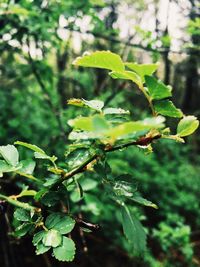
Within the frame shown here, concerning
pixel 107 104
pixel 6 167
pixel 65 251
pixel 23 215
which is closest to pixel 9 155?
pixel 6 167

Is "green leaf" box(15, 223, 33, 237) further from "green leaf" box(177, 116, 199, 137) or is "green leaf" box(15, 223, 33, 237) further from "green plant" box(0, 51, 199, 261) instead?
"green leaf" box(177, 116, 199, 137)

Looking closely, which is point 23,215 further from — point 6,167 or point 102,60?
point 102,60

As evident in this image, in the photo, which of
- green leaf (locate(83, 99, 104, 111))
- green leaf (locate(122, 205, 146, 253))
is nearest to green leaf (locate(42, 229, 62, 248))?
green leaf (locate(122, 205, 146, 253))

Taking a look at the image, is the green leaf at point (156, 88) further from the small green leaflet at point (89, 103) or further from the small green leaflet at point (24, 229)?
the small green leaflet at point (24, 229)

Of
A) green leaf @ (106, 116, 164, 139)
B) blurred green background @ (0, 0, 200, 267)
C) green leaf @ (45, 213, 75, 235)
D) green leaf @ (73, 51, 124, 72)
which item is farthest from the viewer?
blurred green background @ (0, 0, 200, 267)

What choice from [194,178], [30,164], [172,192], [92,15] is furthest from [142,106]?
[30,164]

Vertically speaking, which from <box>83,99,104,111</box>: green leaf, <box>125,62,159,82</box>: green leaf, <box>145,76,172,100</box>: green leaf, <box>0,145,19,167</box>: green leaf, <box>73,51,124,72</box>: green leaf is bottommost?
<box>0,145,19,167</box>: green leaf

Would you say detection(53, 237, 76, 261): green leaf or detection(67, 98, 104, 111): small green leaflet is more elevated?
detection(67, 98, 104, 111): small green leaflet
